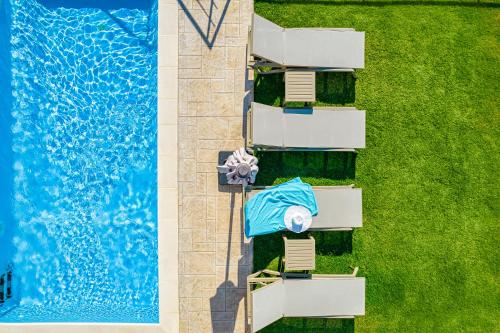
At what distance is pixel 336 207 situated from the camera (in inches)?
309

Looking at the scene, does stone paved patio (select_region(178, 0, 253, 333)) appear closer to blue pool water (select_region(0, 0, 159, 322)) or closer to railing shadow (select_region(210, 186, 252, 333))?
railing shadow (select_region(210, 186, 252, 333))

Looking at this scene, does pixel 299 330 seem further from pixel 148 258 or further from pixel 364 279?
pixel 148 258

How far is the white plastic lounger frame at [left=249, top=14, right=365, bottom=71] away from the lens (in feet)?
24.8

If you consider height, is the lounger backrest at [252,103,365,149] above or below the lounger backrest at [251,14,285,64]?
below

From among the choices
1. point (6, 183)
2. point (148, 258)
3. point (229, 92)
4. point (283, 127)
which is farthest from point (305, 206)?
point (6, 183)

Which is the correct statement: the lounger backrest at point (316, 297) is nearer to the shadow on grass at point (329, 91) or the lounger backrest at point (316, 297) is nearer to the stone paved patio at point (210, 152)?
the stone paved patio at point (210, 152)

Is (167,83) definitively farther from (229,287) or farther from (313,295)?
(313,295)

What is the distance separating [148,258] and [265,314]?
2.58 m

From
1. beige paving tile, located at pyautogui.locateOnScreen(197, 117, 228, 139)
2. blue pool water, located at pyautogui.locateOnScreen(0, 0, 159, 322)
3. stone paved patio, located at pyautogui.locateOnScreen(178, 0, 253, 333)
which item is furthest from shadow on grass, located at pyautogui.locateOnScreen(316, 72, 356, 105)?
blue pool water, located at pyautogui.locateOnScreen(0, 0, 159, 322)

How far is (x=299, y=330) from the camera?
27.2 ft

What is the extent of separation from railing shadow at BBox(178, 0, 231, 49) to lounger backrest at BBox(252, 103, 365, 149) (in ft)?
6.23

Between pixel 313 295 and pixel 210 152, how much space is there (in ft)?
10.8

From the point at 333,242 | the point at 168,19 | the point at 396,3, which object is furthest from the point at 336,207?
the point at 168,19

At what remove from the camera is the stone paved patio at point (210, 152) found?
8156 mm
